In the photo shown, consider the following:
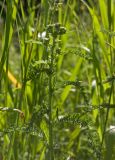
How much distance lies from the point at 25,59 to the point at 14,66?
6.59 feet

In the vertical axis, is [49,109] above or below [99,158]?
above

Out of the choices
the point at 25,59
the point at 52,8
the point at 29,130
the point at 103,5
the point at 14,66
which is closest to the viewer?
the point at 29,130

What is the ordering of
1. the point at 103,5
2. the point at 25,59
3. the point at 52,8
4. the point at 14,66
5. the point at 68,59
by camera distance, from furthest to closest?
the point at 14,66
the point at 68,59
the point at 103,5
the point at 25,59
the point at 52,8

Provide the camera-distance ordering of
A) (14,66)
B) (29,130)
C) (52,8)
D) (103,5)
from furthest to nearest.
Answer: (14,66) < (103,5) < (52,8) < (29,130)

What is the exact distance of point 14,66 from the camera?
333 cm

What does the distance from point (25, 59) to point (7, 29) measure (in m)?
0.13

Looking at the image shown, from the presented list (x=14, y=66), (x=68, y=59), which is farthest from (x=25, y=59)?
(x=14, y=66)

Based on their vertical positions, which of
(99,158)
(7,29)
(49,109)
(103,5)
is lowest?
(99,158)

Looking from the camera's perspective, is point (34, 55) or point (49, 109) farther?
point (34, 55)

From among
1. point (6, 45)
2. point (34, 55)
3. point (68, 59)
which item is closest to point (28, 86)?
point (34, 55)

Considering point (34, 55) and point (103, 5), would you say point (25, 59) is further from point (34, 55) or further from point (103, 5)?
point (103, 5)

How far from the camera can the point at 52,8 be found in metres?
1.19

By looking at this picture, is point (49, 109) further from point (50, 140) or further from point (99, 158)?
point (99, 158)

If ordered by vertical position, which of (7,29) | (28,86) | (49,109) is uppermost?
(7,29)
